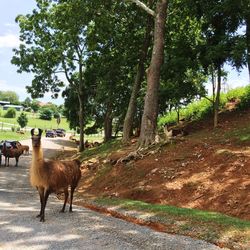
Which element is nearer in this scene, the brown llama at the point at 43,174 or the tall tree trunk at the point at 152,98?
the brown llama at the point at 43,174

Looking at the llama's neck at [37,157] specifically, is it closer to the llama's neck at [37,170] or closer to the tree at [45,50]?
the llama's neck at [37,170]

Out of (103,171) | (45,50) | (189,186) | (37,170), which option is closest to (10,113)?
(45,50)

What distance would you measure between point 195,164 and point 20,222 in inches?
329

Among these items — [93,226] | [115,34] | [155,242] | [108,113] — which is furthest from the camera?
[108,113]

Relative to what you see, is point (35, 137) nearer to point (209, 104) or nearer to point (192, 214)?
point (192, 214)

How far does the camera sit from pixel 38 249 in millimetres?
7895

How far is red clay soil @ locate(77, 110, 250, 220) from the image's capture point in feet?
44.1

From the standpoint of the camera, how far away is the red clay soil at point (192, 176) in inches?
530

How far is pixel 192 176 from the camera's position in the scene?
618 inches

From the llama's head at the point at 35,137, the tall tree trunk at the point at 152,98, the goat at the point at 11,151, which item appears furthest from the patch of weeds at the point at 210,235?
the goat at the point at 11,151

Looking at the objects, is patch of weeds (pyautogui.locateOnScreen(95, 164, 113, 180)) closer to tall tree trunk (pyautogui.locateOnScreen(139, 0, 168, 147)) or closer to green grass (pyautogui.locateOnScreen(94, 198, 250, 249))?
tall tree trunk (pyautogui.locateOnScreen(139, 0, 168, 147))

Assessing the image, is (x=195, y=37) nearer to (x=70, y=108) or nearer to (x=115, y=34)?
(x=115, y=34)

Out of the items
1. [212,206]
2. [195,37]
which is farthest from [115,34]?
[212,206]

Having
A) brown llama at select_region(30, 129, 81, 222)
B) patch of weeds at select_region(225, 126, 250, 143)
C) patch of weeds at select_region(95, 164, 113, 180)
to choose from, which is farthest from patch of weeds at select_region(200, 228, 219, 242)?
patch of weeds at select_region(95, 164, 113, 180)
